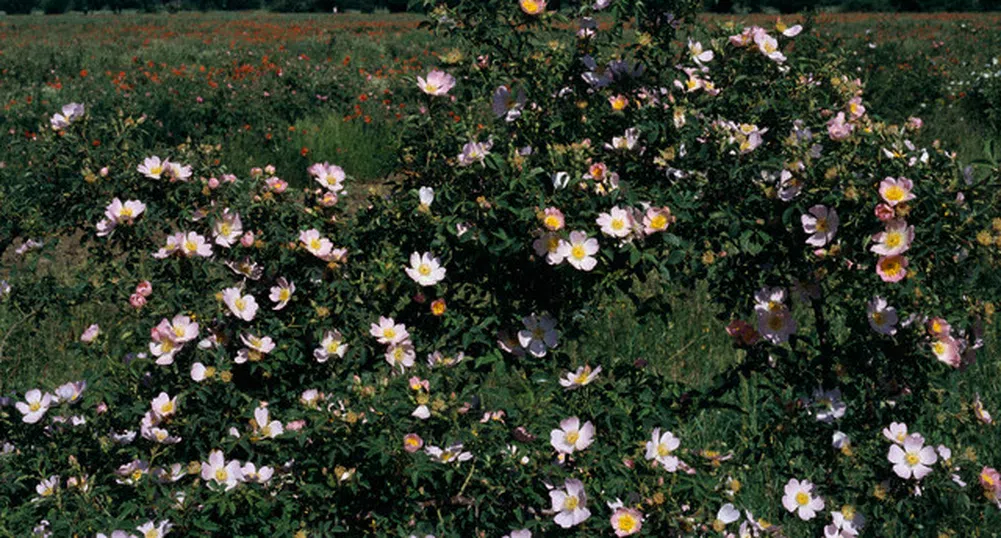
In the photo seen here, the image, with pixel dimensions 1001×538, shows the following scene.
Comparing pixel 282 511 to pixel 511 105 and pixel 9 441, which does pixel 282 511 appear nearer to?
pixel 9 441

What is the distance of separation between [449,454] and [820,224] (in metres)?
0.83

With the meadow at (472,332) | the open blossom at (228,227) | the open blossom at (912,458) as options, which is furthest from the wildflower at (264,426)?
the open blossom at (912,458)

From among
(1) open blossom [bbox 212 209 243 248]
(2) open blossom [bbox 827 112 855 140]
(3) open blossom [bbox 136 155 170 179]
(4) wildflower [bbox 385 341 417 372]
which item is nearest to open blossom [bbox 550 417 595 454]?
(4) wildflower [bbox 385 341 417 372]

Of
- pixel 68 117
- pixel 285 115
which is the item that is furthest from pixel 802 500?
pixel 285 115

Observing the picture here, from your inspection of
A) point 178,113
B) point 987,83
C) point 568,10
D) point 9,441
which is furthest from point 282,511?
point 987,83

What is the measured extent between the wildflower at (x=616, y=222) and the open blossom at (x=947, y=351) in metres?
0.62

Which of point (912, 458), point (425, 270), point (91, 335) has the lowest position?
point (912, 458)

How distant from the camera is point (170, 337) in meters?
1.98

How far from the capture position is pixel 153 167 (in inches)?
83.1

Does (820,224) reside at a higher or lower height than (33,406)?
higher

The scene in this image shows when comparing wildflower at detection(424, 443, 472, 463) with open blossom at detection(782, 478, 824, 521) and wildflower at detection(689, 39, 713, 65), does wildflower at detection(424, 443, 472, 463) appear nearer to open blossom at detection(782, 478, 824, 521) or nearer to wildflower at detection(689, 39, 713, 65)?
open blossom at detection(782, 478, 824, 521)

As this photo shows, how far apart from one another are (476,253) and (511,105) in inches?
14.4

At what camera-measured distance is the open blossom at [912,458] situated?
6.06 feet

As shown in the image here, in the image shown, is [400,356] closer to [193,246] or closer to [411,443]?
[411,443]
